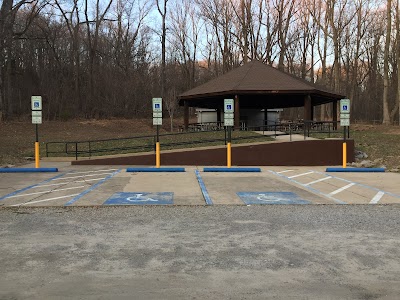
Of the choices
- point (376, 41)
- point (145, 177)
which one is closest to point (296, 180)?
point (145, 177)

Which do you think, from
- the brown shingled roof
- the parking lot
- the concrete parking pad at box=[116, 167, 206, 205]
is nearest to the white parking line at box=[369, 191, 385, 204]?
the parking lot

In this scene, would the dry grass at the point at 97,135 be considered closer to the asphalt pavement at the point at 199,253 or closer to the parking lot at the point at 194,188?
the parking lot at the point at 194,188

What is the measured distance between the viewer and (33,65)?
138 ft

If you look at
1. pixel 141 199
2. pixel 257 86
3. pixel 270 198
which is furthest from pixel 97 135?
pixel 270 198

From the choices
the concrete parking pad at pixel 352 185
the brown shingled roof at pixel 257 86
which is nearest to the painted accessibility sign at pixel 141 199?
the concrete parking pad at pixel 352 185

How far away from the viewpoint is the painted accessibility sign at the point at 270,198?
8055 mm

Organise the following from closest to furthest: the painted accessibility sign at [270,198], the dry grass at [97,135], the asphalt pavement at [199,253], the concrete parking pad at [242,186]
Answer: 1. the asphalt pavement at [199,253]
2. the painted accessibility sign at [270,198]
3. the concrete parking pad at [242,186]
4. the dry grass at [97,135]

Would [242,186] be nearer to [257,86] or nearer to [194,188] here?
[194,188]

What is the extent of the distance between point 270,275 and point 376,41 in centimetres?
5092

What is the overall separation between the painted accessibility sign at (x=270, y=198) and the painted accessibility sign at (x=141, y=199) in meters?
1.69

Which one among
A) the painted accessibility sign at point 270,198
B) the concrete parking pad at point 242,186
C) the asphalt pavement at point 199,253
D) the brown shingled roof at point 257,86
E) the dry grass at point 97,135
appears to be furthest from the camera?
Result: the brown shingled roof at point 257,86

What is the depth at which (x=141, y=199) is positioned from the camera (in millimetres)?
8281

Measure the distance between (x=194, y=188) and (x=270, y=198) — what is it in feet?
7.09

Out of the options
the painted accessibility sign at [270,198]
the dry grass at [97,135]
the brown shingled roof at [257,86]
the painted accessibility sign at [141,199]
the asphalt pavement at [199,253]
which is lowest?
the asphalt pavement at [199,253]
